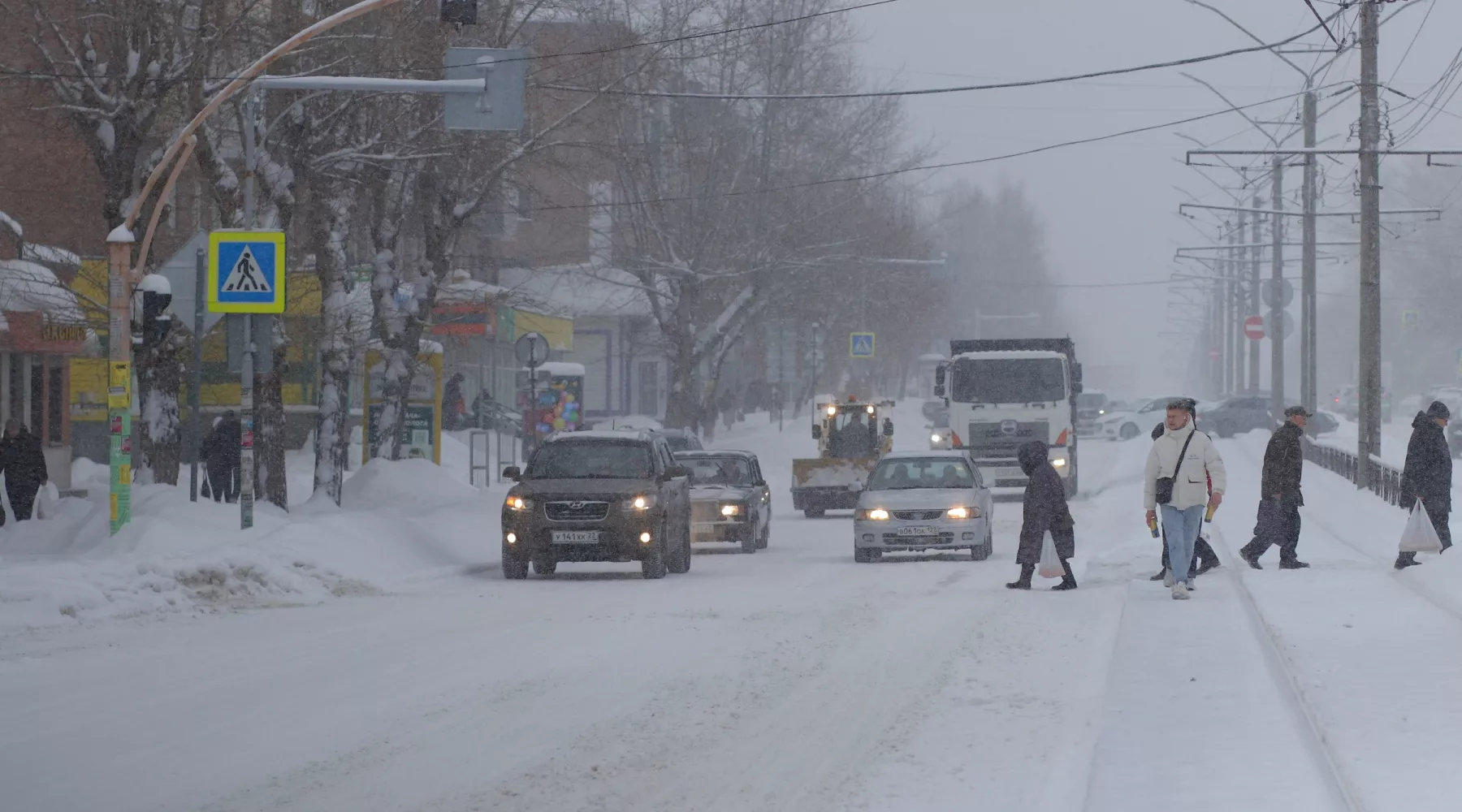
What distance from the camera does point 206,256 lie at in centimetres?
2217

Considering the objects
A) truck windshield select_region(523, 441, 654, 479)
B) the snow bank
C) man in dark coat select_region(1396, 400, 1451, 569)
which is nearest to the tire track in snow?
man in dark coat select_region(1396, 400, 1451, 569)

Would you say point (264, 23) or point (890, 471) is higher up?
point (264, 23)

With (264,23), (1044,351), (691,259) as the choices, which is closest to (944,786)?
(264,23)

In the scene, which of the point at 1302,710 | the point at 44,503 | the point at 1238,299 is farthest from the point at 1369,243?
the point at 1238,299

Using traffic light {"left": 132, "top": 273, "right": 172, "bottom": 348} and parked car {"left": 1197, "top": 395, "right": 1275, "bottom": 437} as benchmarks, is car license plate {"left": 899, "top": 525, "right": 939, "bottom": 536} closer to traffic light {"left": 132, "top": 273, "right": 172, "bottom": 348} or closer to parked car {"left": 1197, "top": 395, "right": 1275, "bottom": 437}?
traffic light {"left": 132, "top": 273, "right": 172, "bottom": 348}

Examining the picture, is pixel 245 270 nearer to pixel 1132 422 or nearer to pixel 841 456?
pixel 841 456

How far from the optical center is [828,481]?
37.4m

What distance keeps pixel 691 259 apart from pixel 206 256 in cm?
2686

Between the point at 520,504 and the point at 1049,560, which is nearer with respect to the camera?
the point at 1049,560

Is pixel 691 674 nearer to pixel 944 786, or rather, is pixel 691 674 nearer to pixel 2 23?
pixel 944 786

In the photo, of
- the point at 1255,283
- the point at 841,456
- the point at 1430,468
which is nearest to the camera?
the point at 1430,468

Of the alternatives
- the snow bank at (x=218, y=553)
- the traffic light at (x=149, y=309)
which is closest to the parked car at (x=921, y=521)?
the snow bank at (x=218, y=553)

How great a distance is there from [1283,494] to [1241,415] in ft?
176

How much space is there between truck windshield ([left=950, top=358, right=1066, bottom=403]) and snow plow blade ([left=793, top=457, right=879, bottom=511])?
3515mm
